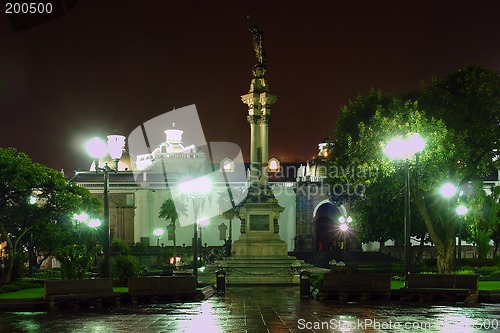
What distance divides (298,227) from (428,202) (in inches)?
2307

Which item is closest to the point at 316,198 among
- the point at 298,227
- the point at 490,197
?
the point at 298,227

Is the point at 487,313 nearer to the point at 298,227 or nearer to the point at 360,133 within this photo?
the point at 360,133

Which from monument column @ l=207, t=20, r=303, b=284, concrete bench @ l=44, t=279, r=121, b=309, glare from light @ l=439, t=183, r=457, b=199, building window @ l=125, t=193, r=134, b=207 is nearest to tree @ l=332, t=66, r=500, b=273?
glare from light @ l=439, t=183, r=457, b=199

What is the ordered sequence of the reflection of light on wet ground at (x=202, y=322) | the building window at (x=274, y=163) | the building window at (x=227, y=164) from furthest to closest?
the building window at (x=274, y=163), the building window at (x=227, y=164), the reflection of light on wet ground at (x=202, y=322)

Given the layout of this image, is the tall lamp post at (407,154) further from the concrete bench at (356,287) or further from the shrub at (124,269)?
the shrub at (124,269)

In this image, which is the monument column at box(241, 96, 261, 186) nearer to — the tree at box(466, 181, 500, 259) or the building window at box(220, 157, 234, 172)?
the tree at box(466, 181, 500, 259)

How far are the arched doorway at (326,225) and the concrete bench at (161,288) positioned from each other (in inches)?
2934

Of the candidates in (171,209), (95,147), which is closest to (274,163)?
(171,209)

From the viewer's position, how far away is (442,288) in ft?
84.5

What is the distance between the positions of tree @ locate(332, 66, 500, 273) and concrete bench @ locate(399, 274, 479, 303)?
980cm

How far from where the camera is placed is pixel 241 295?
29438 millimetres

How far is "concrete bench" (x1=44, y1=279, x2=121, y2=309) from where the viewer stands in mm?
22859

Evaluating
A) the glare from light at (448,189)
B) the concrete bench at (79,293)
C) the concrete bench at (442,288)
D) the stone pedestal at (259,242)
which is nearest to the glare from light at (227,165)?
the stone pedestal at (259,242)

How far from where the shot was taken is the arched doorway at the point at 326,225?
330 feet
